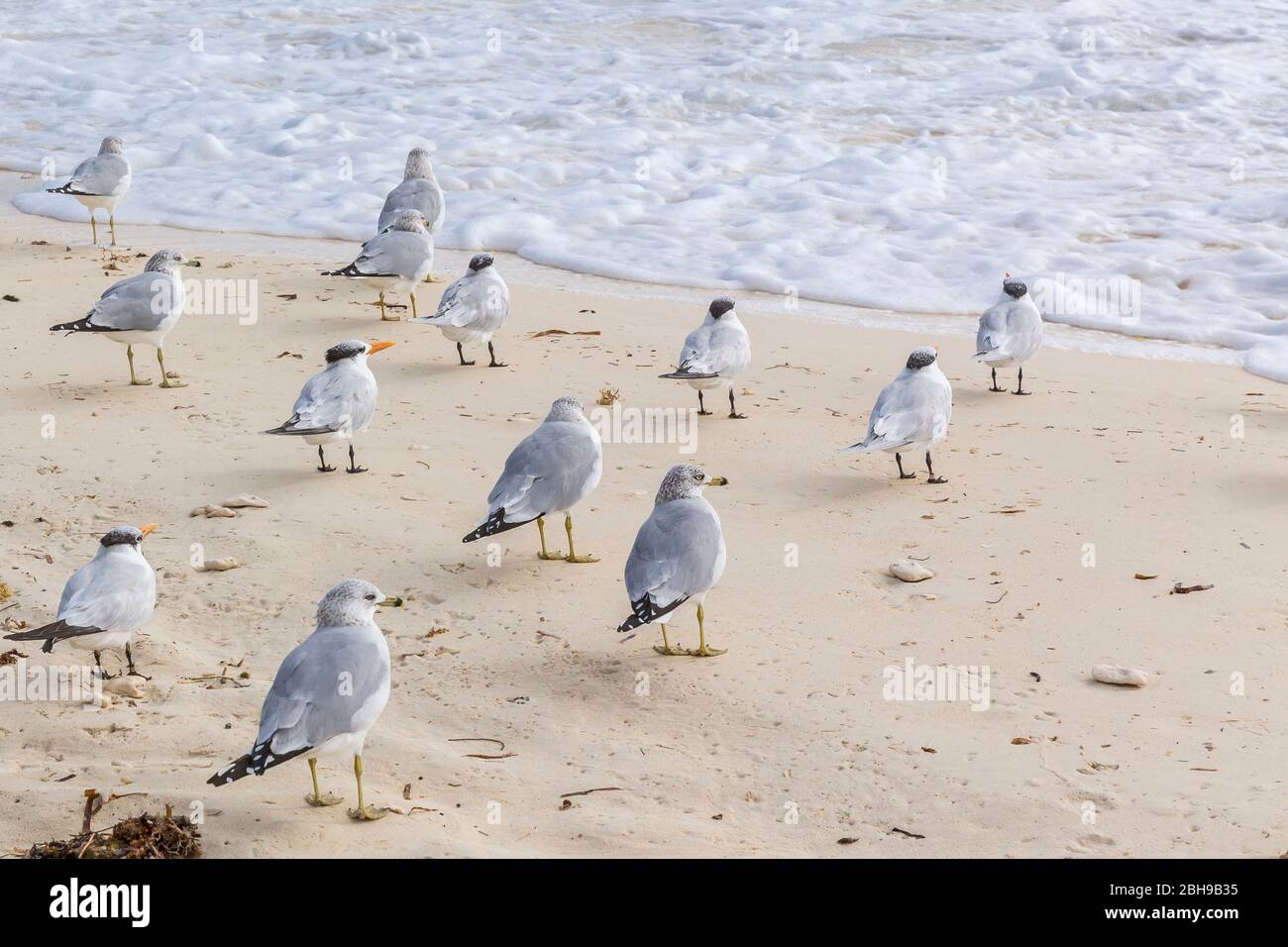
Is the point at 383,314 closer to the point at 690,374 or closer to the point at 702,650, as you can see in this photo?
the point at 690,374

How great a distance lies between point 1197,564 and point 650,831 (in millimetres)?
3476

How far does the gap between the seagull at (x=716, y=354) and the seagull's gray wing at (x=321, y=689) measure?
4.16m

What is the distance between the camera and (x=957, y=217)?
13.6 meters

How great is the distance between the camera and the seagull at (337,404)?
7500mm

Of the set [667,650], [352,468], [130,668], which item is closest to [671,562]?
[667,650]

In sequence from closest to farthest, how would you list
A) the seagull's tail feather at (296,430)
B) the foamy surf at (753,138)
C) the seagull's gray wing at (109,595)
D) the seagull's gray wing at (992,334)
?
the seagull's gray wing at (109,595) → the seagull's tail feather at (296,430) → the seagull's gray wing at (992,334) → the foamy surf at (753,138)

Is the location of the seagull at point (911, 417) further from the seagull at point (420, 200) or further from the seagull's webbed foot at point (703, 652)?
the seagull at point (420, 200)

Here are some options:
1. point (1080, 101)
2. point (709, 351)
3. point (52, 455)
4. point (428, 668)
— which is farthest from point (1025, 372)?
point (1080, 101)

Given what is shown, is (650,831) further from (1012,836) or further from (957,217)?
(957,217)

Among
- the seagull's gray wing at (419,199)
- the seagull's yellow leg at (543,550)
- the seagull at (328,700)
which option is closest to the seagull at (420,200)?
the seagull's gray wing at (419,199)

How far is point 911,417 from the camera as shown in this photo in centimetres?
771

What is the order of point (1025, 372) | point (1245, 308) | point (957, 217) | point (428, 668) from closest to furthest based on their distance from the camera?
point (428, 668), point (1025, 372), point (1245, 308), point (957, 217)

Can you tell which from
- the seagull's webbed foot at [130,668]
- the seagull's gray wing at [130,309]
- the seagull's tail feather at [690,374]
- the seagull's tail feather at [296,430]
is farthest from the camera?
the seagull's gray wing at [130,309]

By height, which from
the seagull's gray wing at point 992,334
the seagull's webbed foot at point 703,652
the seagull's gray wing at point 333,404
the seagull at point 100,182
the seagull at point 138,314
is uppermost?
the seagull at point 100,182
